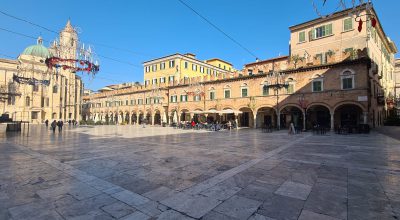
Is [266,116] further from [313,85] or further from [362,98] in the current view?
[362,98]

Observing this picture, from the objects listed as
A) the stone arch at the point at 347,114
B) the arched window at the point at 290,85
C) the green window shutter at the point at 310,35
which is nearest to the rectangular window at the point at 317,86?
the arched window at the point at 290,85

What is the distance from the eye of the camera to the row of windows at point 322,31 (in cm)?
2398

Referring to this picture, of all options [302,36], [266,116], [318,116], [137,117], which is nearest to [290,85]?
[318,116]

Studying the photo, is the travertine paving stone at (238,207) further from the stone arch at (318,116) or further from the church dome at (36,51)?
the church dome at (36,51)

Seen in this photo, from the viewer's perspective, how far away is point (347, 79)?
2173 cm

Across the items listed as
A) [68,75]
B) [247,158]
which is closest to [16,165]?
[247,158]

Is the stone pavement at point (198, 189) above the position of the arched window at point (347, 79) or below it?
below

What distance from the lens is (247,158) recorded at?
784cm

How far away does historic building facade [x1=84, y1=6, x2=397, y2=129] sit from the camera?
2166 centimetres

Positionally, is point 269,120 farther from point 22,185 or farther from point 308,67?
point 22,185

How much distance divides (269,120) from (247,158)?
77.8ft

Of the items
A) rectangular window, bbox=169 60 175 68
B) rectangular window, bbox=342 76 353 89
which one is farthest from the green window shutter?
rectangular window, bbox=169 60 175 68

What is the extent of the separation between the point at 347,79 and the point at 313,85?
3.24 m

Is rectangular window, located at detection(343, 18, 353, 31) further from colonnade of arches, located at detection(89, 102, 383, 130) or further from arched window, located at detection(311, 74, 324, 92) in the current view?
colonnade of arches, located at detection(89, 102, 383, 130)
